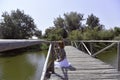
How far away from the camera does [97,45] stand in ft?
69.9

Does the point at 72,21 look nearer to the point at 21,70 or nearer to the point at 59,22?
the point at 59,22

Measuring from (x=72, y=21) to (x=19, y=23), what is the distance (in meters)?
9.10

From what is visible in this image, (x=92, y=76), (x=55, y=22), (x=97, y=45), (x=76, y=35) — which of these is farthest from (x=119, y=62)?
(x=55, y=22)

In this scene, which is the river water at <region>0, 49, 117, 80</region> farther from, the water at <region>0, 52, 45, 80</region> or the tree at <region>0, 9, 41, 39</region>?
the tree at <region>0, 9, 41, 39</region>

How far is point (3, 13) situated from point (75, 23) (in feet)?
40.1

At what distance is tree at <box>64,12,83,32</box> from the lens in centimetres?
3886

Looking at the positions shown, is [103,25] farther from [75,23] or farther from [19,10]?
[19,10]

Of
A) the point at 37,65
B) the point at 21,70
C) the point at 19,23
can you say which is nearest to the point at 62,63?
the point at 21,70

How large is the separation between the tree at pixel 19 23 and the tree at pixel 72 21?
221 inches

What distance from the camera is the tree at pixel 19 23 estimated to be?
109 feet

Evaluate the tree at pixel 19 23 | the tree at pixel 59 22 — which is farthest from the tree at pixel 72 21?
the tree at pixel 19 23

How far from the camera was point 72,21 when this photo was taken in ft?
129

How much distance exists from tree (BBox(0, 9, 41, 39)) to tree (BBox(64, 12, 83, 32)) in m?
5.62

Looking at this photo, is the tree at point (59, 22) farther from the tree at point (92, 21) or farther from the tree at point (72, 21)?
the tree at point (92, 21)
